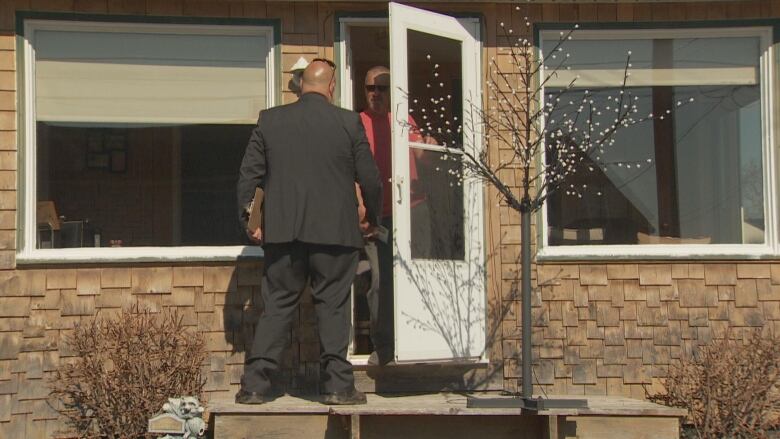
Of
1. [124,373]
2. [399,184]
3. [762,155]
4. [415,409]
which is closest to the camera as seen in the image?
[415,409]

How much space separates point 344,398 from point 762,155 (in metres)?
3.05

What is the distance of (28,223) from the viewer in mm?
7445

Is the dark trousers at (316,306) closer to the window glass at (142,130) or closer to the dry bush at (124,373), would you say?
the dry bush at (124,373)

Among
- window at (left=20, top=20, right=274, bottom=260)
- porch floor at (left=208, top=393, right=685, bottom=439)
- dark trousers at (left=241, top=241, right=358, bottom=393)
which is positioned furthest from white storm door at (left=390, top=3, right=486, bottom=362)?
window at (left=20, top=20, right=274, bottom=260)

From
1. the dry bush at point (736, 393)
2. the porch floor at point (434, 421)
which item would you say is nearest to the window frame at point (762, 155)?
the dry bush at point (736, 393)

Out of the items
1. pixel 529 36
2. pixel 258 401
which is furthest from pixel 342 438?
pixel 529 36

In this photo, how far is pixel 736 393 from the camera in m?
7.02

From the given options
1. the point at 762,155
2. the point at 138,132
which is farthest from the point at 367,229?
the point at 762,155

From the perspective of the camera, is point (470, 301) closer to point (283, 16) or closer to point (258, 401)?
point (258, 401)

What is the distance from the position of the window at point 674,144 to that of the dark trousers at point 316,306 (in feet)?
5.43

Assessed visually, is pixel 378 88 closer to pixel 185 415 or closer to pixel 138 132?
pixel 138 132

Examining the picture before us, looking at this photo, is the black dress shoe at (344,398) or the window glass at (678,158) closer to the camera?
the black dress shoe at (344,398)

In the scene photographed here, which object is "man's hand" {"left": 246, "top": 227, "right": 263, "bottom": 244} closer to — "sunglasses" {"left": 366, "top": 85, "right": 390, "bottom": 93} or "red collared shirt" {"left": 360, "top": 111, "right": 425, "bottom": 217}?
"red collared shirt" {"left": 360, "top": 111, "right": 425, "bottom": 217}

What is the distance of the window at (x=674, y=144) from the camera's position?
25.8 ft
